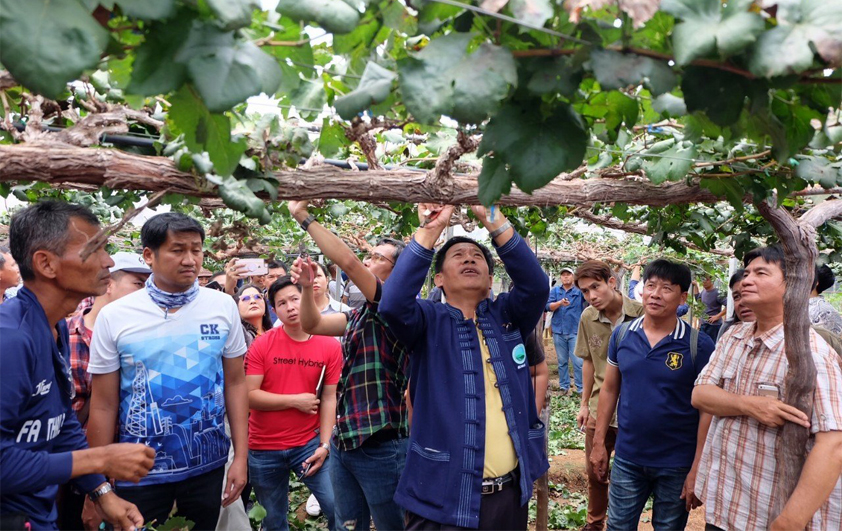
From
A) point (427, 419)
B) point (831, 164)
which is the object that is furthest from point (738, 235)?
point (427, 419)

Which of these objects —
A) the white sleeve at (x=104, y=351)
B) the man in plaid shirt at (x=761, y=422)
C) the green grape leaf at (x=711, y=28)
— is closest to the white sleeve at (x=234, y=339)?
the white sleeve at (x=104, y=351)

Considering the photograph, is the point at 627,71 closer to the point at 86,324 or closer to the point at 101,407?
the point at 101,407

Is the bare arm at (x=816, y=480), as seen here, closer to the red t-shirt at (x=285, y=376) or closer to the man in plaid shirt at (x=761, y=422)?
the man in plaid shirt at (x=761, y=422)

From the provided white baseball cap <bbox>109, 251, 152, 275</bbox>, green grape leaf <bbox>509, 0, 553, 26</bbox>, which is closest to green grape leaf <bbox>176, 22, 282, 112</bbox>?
green grape leaf <bbox>509, 0, 553, 26</bbox>

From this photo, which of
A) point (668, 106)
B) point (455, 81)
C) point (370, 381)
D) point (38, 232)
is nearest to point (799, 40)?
point (668, 106)

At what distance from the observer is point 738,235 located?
12.4 feet

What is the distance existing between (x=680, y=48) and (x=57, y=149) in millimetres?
1602

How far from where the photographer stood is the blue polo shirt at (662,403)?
3193 millimetres

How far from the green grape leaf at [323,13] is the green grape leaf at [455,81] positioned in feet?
0.37

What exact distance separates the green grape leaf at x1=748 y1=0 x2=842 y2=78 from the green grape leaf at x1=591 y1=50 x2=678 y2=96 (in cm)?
13

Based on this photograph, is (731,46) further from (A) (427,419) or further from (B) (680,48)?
(A) (427,419)

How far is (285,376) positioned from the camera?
364cm

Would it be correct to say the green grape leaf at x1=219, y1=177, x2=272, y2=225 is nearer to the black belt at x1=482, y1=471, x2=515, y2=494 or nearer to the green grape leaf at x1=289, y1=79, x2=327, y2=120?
the green grape leaf at x1=289, y1=79, x2=327, y2=120

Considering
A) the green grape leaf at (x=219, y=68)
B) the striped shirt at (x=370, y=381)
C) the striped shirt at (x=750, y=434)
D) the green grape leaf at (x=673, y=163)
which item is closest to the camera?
the green grape leaf at (x=219, y=68)
